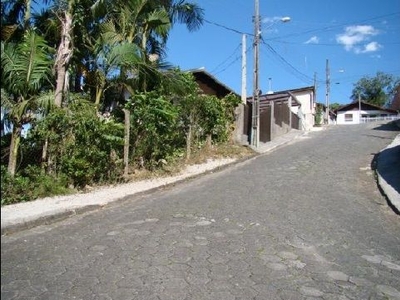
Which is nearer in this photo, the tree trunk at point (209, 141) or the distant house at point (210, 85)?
the tree trunk at point (209, 141)

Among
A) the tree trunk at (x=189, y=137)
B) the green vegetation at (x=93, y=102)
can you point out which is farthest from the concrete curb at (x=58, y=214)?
the tree trunk at (x=189, y=137)

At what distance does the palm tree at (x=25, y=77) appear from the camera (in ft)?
28.5

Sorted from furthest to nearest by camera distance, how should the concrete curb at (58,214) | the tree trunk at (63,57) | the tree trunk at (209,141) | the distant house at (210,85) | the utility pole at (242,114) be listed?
the distant house at (210,85) → the utility pole at (242,114) → the tree trunk at (209,141) → the tree trunk at (63,57) → the concrete curb at (58,214)

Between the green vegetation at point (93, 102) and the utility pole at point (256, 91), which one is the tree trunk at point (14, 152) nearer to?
the green vegetation at point (93, 102)

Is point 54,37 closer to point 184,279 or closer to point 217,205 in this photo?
point 217,205

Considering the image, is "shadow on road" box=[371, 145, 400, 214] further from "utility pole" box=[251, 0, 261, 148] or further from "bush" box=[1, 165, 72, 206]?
"bush" box=[1, 165, 72, 206]

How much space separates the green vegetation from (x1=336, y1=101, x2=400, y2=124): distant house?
184 ft

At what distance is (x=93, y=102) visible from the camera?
1222cm

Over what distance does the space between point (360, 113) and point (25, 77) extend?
6495cm

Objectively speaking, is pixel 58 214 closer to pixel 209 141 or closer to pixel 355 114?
pixel 209 141

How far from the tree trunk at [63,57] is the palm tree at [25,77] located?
0.80 ft

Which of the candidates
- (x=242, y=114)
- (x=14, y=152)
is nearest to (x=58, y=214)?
(x=14, y=152)

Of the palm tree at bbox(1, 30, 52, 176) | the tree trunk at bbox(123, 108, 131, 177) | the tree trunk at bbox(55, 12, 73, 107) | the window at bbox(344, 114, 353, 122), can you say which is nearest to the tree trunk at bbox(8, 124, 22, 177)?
the palm tree at bbox(1, 30, 52, 176)

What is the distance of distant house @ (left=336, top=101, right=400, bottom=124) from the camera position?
65.8 metres
